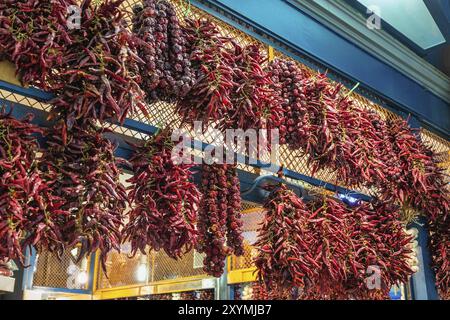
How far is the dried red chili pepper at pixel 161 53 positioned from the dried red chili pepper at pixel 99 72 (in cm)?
10

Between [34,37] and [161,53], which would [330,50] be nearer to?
[161,53]

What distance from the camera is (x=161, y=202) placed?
1.99 metres

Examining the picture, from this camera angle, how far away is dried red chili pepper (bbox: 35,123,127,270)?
66.2 inches

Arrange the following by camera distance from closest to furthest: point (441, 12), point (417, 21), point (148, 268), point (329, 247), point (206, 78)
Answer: point (206, 78), point (329, 247), point (441, 12), point (417, 21), point (148, 268)

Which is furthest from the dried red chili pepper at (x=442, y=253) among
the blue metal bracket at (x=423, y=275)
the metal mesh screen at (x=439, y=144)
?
the metal mesh screen at (x=439, y=144)

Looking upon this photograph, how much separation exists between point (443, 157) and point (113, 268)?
14.2 feet

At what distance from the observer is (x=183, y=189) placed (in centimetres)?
204

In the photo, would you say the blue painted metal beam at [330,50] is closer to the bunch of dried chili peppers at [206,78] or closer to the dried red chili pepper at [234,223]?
the bunch of dried chili peppers at [206,78]

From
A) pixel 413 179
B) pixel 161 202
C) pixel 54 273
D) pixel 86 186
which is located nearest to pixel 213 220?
pixel 161 202

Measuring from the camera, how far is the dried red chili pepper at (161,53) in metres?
2.03

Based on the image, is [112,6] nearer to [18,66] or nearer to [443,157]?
[18,66]

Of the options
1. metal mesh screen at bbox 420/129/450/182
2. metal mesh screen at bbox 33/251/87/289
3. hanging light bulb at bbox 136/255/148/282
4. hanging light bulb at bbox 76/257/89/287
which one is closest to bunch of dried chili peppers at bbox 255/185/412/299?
metal mesh screen at bbox 420/129/450/182

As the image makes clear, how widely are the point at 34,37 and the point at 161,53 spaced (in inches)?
21.6

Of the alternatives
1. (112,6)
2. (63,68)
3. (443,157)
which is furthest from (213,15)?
(443,157)
